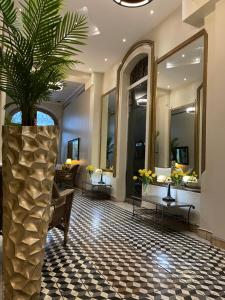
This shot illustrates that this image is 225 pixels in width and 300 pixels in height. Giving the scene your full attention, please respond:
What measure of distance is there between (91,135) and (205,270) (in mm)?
8354

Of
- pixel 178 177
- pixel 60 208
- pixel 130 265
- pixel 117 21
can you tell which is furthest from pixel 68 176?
pixel 130 265

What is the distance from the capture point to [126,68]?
29.2 feet

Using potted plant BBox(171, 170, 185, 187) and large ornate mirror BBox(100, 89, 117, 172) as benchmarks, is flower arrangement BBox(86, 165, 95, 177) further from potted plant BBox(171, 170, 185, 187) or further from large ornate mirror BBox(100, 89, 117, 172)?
potted plant BBox(171, 170, 185, 187)

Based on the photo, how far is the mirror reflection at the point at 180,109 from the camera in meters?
5.36

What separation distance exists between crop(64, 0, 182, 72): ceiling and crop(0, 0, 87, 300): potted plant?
5445 millimetres

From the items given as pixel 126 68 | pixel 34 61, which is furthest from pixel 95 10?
pixel 34 61

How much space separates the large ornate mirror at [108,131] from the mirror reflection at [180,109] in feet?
10.5

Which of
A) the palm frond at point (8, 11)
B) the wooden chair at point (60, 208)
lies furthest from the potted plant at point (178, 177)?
the palm frond at point (8, 11)

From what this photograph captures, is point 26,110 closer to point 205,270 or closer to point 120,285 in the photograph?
point 120,285

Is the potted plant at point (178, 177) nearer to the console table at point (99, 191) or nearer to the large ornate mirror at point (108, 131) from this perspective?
the console table at point (99, 191)

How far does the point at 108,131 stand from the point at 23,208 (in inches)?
364

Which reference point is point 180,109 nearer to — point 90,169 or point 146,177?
point 146,177

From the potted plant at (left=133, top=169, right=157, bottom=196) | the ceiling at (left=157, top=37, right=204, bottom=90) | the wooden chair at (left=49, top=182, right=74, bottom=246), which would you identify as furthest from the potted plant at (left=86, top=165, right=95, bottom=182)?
the wooden chair at (left=49, top=182, right=74, bottom=246)

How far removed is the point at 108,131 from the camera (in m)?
10.6
